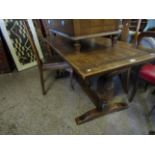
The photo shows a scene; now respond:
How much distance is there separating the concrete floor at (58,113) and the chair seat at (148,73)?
0.42m

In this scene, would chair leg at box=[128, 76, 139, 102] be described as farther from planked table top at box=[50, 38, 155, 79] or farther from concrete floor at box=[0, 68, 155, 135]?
planked table top at box=[50, 38, 155, 79]

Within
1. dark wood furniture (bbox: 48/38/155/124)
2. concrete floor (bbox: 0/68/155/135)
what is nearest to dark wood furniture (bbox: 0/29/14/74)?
concrete floor (bbox: 0/68/155/135)

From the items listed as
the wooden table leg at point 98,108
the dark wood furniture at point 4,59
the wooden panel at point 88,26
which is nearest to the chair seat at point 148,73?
the wooden table leg at point 98,108

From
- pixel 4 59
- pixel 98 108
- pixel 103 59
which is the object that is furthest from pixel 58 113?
pixel 4 59

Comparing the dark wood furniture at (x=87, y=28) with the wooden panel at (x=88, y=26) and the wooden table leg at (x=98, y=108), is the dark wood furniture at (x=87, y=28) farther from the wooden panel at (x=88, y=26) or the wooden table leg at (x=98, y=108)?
the wooden table leg at (x=98, y=108)

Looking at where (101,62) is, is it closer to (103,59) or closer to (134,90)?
(103,59)

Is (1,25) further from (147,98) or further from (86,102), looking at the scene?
(147,98)

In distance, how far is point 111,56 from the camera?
114 centimetres

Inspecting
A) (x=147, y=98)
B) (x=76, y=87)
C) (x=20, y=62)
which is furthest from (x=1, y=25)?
(x=147, y=98)

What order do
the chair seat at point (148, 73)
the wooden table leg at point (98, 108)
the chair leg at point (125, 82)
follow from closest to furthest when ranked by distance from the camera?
the chair seat at point (148, 73), the wooden table leg at point (98, 108), the chair leg at point (125, 82)

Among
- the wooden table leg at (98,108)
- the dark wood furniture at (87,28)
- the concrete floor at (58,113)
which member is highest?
the dark wood furniture at (87,28)

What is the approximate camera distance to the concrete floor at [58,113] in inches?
55.9
